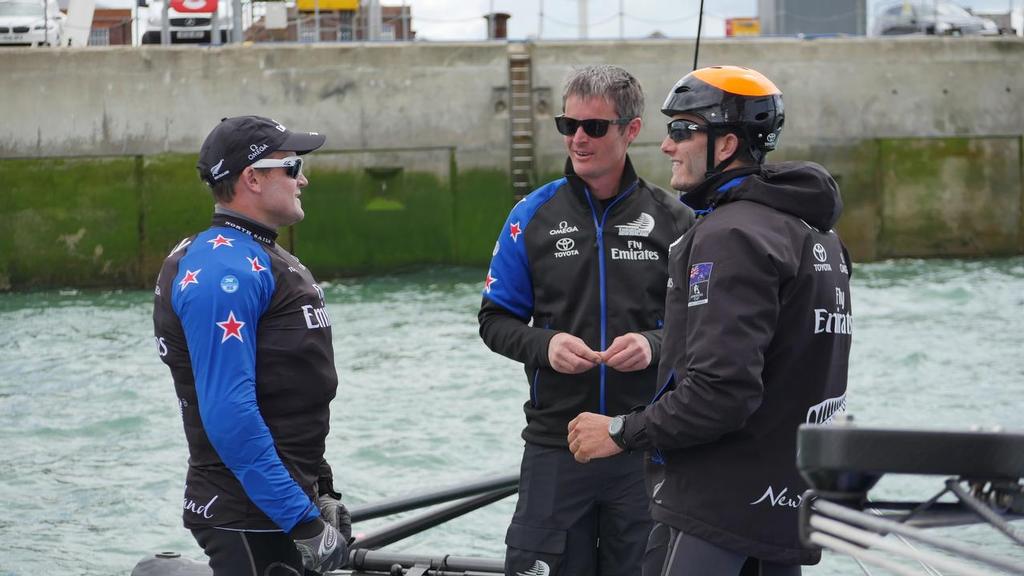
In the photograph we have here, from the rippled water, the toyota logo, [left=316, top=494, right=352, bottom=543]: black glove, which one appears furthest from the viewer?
the rippled water

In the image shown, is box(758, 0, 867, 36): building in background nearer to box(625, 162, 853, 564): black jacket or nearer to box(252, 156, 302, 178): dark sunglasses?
box(252, 156, 302, 178): dark sunglasses

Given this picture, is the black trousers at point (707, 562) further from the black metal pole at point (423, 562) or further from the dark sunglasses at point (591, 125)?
the black metal pole at point (423, 562)

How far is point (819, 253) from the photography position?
9.33ft

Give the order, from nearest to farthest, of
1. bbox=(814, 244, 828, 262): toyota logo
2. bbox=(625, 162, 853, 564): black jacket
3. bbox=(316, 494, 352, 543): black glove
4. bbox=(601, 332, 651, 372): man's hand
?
bbox=(625, 162, 853, 564): black jacket < bbox=(814, 244, 828, 262): toyota logo < bbox=(316, 494, 352, 543): black glove < bbox=(601, 332, 651, 372): man's hand

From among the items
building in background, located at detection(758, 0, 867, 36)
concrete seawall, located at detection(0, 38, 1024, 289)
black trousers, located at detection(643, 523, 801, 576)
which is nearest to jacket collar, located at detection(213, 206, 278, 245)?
black trousers, located at detection(643, 523, 801, 576)

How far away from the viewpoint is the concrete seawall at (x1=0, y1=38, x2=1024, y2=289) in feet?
62.0

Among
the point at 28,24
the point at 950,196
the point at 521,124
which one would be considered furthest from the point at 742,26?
the point at 28,24

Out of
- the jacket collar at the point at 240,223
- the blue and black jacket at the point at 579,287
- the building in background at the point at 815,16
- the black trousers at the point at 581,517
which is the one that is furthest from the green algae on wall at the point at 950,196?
the jacket collar at the point at 240,223

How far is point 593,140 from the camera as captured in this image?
3754mm

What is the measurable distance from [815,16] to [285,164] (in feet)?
72.1

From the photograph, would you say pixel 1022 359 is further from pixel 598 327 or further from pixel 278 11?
pixel 278 11

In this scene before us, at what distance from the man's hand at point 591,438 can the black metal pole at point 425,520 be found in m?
1.63

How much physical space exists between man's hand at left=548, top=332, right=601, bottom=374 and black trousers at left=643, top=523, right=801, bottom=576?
27.9 inches

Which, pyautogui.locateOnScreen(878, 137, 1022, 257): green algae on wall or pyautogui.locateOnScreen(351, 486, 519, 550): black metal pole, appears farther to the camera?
pyautogui.locateOnScreen(878, 137, 1022, 257): green algae on wall
